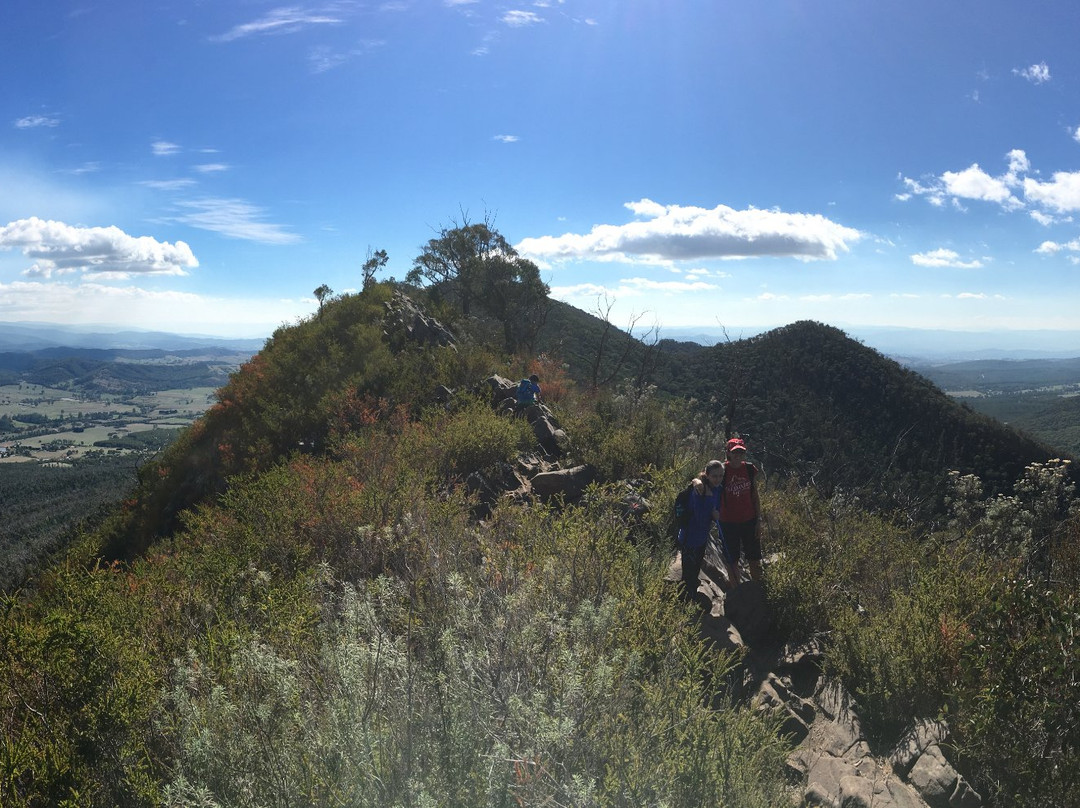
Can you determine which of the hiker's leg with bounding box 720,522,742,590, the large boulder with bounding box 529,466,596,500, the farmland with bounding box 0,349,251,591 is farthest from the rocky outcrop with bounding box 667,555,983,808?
the farmland with bounding box 0,349,251,591

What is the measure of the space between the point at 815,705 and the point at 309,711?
3.90 m

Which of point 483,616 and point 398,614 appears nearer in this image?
point 483,616

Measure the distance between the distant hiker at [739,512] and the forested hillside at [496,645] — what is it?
11.7 inches

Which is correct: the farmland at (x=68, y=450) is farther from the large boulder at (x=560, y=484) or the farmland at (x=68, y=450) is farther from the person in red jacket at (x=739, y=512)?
the person in red jacket at (x=739, y=512)

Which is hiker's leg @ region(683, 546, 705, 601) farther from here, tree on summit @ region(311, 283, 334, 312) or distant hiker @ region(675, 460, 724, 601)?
tree on summit @ region(311, 283, 334, 312)

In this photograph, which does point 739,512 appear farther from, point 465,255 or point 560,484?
point 465,255

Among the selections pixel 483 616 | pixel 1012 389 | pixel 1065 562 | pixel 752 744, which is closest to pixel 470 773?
pixel 483 616

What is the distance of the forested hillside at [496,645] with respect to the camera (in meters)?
2.39

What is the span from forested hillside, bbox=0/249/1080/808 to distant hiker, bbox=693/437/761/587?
298mm

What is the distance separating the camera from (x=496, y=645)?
293 cm

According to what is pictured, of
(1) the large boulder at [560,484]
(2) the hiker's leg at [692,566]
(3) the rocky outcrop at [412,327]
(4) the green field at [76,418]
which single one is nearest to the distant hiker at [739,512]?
(2) the hiker's leg at [692,566]

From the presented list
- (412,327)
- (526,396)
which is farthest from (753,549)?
(412,327)

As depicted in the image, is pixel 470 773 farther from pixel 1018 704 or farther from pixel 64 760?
pixel 1018 704

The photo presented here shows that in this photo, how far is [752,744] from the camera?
2.86 metres
